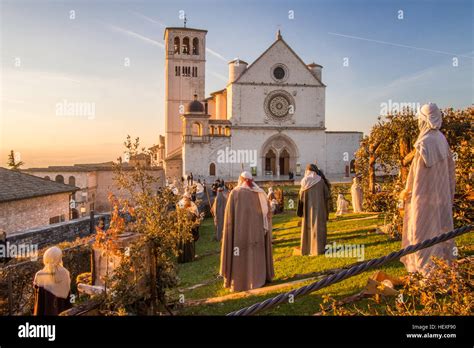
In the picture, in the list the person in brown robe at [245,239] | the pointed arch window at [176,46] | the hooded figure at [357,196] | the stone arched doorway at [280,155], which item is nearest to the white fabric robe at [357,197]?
the hooded figure at [357,196]

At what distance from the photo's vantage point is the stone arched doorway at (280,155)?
40.7 meters

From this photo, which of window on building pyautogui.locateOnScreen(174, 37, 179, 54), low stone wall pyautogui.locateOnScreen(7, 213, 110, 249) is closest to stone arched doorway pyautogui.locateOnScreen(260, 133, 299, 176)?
window on building pyautogui.locateOnScreen(174, 37, 179, 54)

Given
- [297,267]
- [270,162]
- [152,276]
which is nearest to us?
[152,276]

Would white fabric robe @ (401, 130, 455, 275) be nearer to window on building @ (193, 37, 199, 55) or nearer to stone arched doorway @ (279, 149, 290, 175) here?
stone arched doorway @ (279, 149, 290, 175)

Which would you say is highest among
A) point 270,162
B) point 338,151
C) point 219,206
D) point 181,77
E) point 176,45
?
point 176,45

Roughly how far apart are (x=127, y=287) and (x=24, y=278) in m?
4.34

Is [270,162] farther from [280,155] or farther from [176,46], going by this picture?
[176,46]

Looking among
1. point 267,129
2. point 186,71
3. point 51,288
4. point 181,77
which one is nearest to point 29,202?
point 51,288

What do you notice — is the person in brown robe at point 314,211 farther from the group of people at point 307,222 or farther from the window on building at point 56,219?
the window on building at point 56,219

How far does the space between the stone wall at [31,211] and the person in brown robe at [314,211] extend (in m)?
11.2

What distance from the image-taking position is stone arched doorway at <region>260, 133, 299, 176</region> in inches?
1601

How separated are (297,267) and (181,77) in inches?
1606

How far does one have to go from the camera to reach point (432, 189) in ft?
16.2
